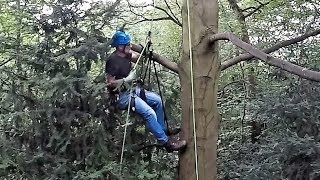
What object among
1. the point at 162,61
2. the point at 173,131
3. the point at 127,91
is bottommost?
the point at 173,131

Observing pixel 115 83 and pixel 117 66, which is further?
pixel 117 66

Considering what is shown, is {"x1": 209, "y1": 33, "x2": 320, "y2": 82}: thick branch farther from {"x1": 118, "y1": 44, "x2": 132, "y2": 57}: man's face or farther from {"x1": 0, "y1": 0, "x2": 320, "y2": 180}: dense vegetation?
{"x1": 0, "y1": 0, "x2": 320, "y2": 180}: dense vegetation

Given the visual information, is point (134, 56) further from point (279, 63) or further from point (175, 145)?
point (279, 63)

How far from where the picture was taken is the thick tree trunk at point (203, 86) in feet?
16.9

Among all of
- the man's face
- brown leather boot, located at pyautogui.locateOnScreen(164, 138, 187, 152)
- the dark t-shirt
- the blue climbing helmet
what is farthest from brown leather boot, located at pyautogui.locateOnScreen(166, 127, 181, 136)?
the blue climbing helmet

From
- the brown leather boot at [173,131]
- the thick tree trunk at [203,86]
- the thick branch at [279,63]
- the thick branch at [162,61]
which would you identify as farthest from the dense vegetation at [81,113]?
the thick branch at [279,63]

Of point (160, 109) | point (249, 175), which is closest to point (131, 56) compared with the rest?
point (160, 109)

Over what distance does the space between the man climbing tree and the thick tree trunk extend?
0.23 m

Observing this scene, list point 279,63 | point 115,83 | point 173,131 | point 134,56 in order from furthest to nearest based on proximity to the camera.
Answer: point 173,131 → point 134,56 → point 115,83 → point 279,63

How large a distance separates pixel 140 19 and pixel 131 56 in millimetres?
3551

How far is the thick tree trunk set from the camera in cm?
516

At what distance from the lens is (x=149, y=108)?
5.17 meters

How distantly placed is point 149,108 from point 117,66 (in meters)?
0.56

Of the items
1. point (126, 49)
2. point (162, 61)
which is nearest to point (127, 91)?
point (126, 49)
